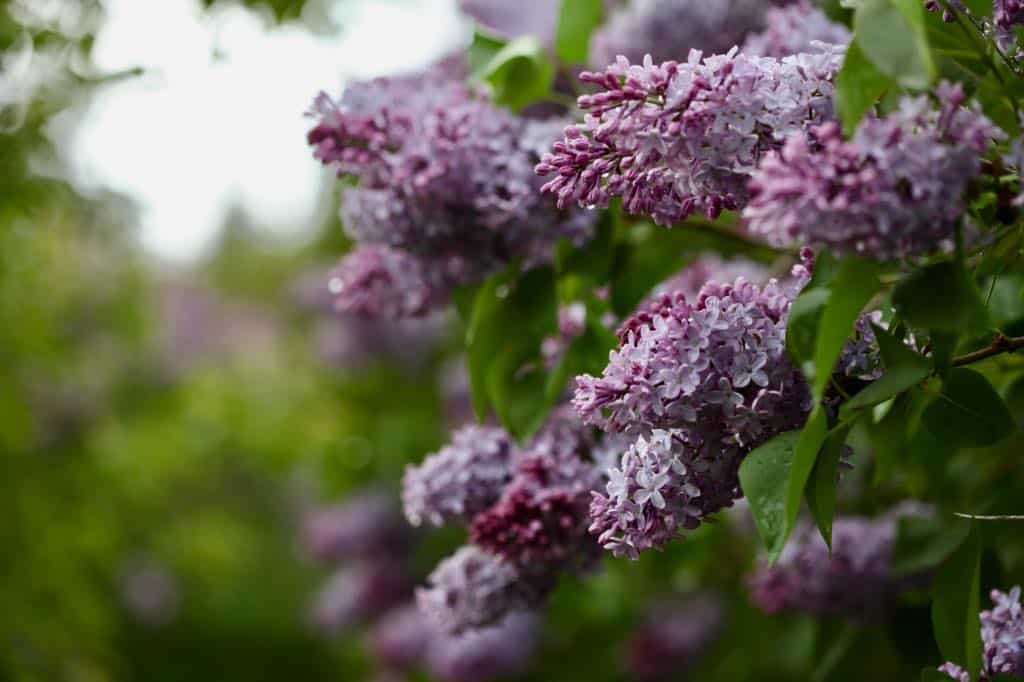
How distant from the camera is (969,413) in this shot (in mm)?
986

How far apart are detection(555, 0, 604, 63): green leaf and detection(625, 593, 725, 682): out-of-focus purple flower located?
6.32 ft

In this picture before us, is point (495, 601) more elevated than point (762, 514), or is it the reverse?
point (495, 601)

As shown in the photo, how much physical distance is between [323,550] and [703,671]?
1198mm

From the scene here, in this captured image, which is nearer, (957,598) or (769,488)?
(769,488)

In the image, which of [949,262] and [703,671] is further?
[703,671]

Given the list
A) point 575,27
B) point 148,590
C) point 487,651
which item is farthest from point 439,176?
point 148,590

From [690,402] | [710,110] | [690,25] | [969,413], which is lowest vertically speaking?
[969,413]

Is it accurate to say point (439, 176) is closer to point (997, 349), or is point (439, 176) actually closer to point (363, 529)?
point (997, 349)

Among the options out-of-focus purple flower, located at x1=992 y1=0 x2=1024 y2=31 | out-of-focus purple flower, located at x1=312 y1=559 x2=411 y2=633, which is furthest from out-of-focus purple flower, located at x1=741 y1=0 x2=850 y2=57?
out-of-focus purple flower, located at x1=312 y1=559 x2=411 y2=633

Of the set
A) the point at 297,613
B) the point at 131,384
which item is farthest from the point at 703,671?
the point at 297,613

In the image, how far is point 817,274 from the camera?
877 millimetres

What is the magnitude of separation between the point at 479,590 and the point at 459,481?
13 centimetres

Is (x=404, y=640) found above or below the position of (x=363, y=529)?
below

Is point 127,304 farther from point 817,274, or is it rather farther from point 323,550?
point 817,274
